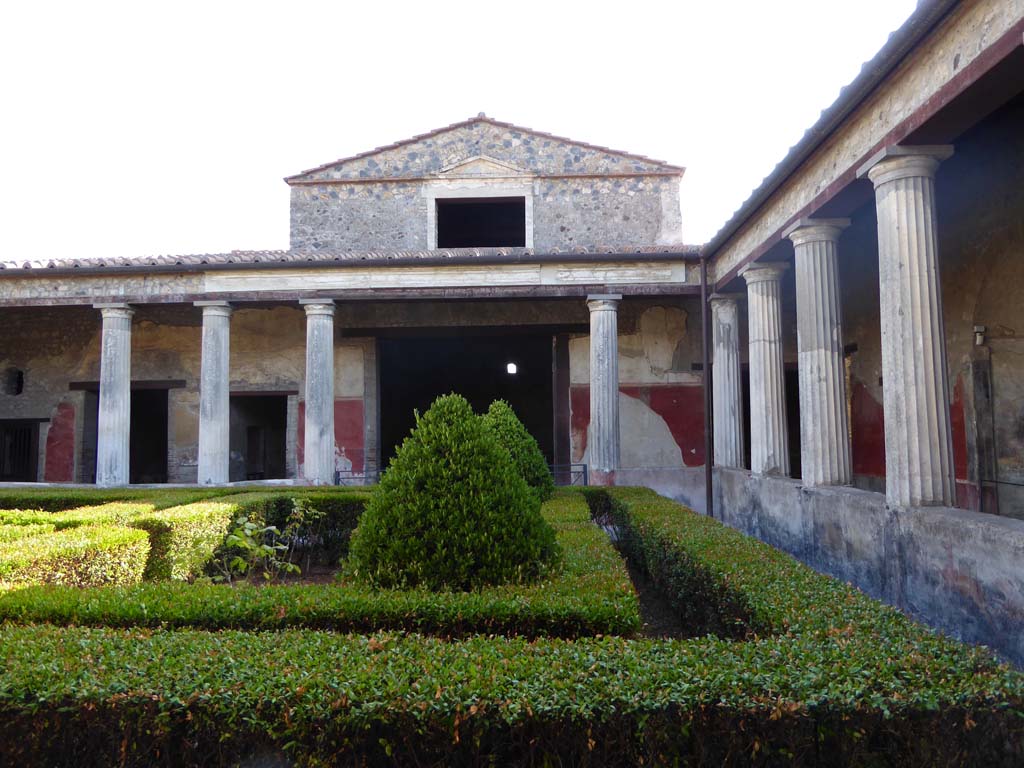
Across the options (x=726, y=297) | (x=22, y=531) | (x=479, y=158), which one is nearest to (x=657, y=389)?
(x=726, y=297)

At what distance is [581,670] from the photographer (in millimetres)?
2551

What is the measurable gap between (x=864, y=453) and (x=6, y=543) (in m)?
10.8

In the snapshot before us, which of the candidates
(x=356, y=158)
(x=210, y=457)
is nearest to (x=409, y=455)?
(x=210, y=457)

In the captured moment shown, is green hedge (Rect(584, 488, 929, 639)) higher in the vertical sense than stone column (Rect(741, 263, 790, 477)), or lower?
lower

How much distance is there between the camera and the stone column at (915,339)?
201 inches

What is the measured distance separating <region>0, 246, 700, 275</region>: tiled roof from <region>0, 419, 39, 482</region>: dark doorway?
4205 mm

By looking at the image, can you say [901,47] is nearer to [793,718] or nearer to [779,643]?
[779,643]

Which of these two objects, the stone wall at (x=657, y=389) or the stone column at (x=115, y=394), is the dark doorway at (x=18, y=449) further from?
the stone wall at (x=657, y=389)

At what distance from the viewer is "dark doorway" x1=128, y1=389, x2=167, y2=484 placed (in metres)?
16.6

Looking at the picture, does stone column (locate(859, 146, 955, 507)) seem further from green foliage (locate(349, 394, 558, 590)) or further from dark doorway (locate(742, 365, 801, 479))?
dark doorway (locate(742, 365, 801, 479))

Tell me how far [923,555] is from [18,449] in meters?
15.5

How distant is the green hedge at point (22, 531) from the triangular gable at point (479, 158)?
879 centimetres

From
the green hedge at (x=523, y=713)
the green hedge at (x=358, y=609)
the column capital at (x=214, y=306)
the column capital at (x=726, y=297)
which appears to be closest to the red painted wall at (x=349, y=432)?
the column capital at (x=214, y=306)

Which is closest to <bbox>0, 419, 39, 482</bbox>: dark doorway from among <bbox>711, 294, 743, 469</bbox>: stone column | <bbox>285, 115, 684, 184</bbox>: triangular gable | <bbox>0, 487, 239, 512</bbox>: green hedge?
<bbox>0, 487, 239, 512</bbox>: green hedge
